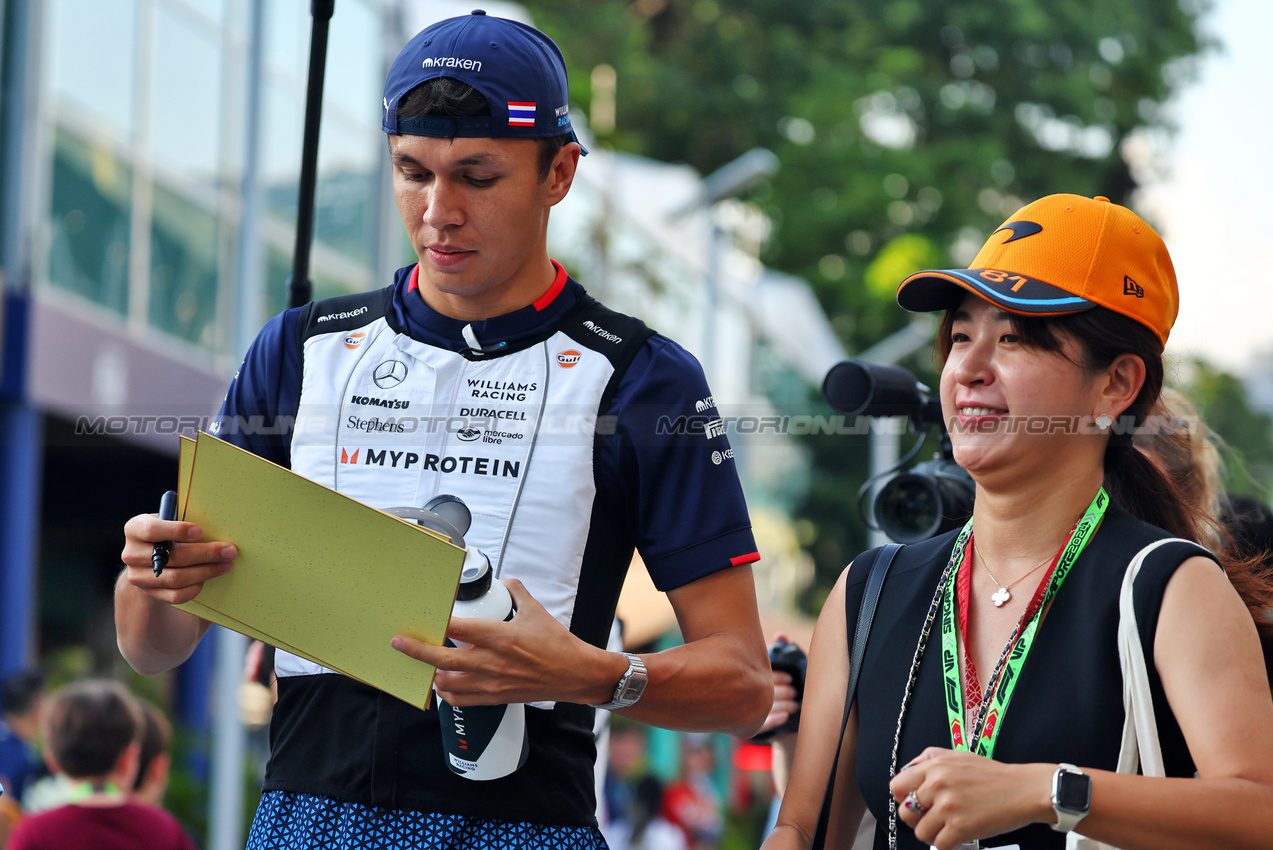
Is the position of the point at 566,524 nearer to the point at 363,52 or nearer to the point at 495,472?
the point at 495,472

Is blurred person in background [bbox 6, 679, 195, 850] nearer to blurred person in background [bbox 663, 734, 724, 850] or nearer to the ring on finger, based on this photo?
the ring on finger

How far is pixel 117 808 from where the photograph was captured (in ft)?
14.1

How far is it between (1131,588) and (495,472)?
904mm

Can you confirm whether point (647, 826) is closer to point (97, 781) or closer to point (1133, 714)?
point (97, 781)

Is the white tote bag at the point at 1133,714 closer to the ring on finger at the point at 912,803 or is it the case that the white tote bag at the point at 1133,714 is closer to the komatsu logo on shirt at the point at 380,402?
the ring on finger at the point at 912,803

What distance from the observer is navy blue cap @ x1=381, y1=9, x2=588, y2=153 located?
7.13 feet

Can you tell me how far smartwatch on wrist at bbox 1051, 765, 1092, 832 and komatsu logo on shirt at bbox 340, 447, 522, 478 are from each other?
863mm

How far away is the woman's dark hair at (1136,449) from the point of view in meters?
2.14

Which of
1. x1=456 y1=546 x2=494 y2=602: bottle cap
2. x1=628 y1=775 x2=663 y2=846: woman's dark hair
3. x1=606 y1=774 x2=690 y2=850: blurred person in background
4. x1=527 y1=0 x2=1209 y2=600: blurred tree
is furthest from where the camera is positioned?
x1=527 y1=0 x2=1209 y2=600: blurred tree

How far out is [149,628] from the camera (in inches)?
90.1

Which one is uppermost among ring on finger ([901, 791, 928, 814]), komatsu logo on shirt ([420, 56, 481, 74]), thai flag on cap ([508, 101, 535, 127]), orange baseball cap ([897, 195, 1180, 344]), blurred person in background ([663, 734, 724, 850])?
komatsu logo on shirt ([420, 56, 481, 74])

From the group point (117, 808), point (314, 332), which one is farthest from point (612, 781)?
point (314, 332)

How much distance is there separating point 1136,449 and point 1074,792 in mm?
703

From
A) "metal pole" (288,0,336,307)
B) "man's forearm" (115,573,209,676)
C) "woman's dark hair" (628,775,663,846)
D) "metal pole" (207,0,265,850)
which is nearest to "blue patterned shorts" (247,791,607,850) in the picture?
"man's forearm" (115,573,209,676)
